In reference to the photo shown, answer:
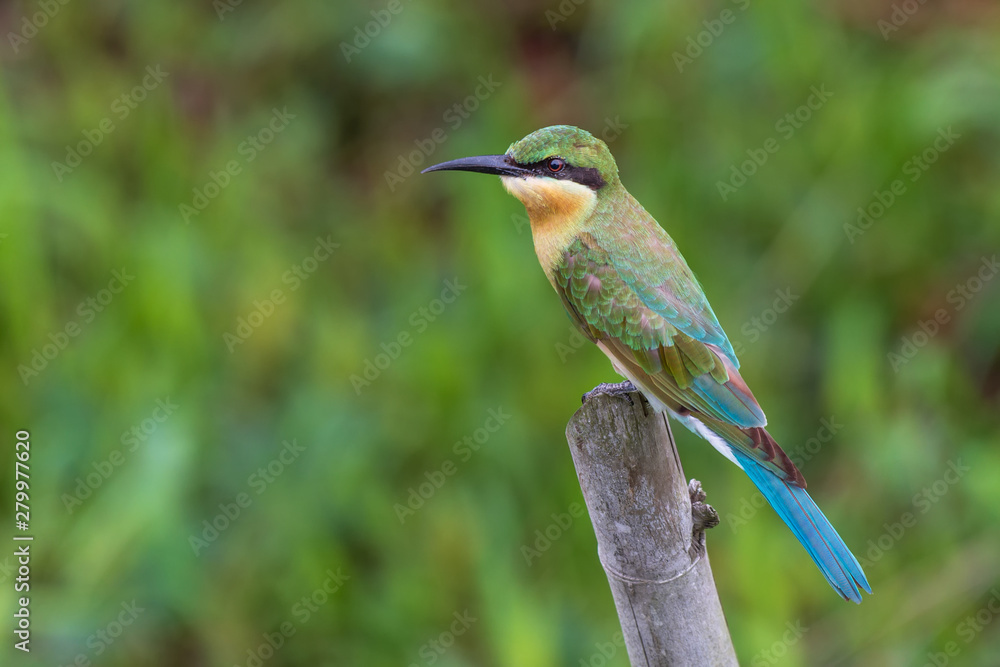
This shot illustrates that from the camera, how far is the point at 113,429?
373cm

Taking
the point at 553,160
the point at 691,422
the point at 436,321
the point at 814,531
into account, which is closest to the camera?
the point at 814,531

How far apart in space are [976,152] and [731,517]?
6.80 ft

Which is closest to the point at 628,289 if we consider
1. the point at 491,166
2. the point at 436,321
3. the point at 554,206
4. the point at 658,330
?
the point at 658,330

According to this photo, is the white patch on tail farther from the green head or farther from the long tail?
the green head

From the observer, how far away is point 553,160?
2766 mm

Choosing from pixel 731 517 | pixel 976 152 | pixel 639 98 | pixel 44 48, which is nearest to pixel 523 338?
pixel 731 517

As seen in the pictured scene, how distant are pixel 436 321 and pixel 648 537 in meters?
2.03

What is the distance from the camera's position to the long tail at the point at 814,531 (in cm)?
224

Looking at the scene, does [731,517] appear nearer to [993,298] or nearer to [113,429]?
[993,298]

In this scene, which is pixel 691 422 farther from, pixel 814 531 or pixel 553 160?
pixel 553 160

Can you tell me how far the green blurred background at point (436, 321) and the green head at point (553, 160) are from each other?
0.98 metres

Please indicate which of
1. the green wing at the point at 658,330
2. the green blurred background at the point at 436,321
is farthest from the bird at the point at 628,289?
the green blurred background at the point at 436,321

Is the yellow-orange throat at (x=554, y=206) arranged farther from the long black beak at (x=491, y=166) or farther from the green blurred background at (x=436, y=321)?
the green blurred background at (x=436, y=321)

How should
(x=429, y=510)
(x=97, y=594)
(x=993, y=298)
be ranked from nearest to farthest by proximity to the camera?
(x=97, y=594)
(x=429, y=510)
(x=993, y=298)
